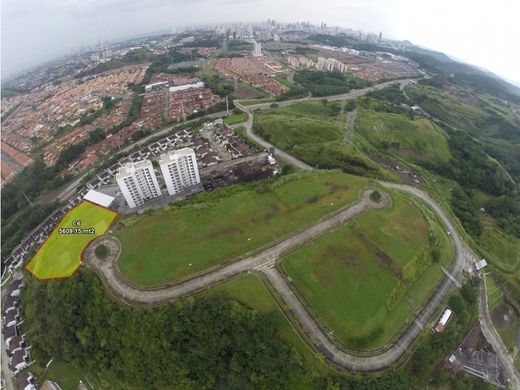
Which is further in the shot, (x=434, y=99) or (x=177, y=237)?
(x=434, y=99)

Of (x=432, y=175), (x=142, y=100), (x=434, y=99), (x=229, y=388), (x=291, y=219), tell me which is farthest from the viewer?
(x=434, y=99)

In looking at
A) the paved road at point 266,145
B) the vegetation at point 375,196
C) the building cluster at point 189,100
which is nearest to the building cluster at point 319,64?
the building cluster at point 189,100

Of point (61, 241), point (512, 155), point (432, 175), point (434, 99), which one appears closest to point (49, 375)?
point (61, 241)

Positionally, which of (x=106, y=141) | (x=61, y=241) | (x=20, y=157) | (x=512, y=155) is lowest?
(x=512, y=155)

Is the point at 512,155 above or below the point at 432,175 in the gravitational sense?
below

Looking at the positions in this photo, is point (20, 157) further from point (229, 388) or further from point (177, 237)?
point (229, 388)

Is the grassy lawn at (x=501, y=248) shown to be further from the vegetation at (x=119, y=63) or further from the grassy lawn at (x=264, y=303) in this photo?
the vegetation at (x=119, y=63)
